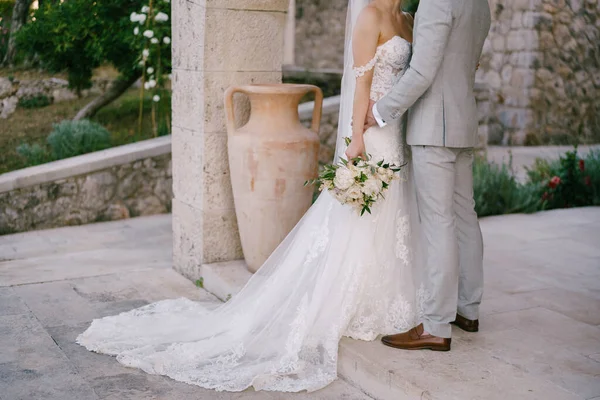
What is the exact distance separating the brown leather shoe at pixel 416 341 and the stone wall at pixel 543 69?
7686mm

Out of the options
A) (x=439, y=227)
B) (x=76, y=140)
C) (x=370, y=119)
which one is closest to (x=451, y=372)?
(x=439, y=227)

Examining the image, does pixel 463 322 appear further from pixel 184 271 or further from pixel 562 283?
pixel 184 271

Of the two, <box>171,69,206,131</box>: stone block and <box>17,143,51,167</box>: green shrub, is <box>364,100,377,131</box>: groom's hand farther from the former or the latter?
<box>17,143,51,167</box>: green shrub

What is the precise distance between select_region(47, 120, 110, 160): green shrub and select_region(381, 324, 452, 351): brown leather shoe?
5.30 m

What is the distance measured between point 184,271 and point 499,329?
2.26m

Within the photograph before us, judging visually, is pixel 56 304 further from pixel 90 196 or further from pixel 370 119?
pixel 90 196

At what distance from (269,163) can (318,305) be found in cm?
118

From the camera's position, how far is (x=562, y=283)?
467 cm

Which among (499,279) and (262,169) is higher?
(262,169)

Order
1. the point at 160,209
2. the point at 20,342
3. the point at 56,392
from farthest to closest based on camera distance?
the point at 160,209, the point at 20,342, the point at 56,392

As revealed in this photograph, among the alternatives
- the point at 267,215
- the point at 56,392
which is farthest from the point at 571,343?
the point at 56,392

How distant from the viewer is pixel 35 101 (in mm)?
10680

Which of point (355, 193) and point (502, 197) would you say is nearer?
point (355, 193)

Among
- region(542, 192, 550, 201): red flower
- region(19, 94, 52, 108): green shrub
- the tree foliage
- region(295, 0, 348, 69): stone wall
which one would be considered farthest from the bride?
region(295, 0, 348, 69): stone wall
